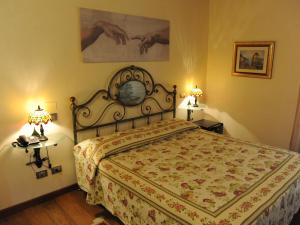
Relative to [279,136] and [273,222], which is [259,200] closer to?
[273,222]

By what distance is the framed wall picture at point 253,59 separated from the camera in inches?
138

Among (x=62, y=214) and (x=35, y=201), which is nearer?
(x=62, y=214)

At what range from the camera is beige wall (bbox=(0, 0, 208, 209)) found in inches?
91.0

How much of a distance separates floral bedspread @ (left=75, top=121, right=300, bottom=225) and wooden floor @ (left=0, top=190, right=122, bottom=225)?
0.14 metres

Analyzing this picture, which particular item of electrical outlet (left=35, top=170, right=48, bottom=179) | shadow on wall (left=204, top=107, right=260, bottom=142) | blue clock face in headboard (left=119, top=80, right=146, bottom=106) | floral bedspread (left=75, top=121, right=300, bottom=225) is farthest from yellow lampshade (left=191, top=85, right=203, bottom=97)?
electrical outlet (left=35, top=170, right=48, bottom=179)

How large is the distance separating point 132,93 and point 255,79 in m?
1.90

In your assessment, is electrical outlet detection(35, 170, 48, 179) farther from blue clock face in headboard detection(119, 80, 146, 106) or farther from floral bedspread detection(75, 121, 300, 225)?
blue clock face in headboard detection(119, 80, 146, 106)

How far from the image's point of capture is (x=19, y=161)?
250 cm

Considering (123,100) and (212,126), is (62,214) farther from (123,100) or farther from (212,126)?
(212,126)

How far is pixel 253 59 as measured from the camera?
3.68 metres

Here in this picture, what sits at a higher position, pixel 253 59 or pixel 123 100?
pixel 253 59

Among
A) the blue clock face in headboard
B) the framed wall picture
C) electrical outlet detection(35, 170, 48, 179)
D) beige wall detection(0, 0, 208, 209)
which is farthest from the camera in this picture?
the framed wall picture

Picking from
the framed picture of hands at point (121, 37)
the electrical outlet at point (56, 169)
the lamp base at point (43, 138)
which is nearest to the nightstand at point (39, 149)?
the lamp base at point (43, 138)

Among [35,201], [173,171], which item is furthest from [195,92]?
[35,201]
